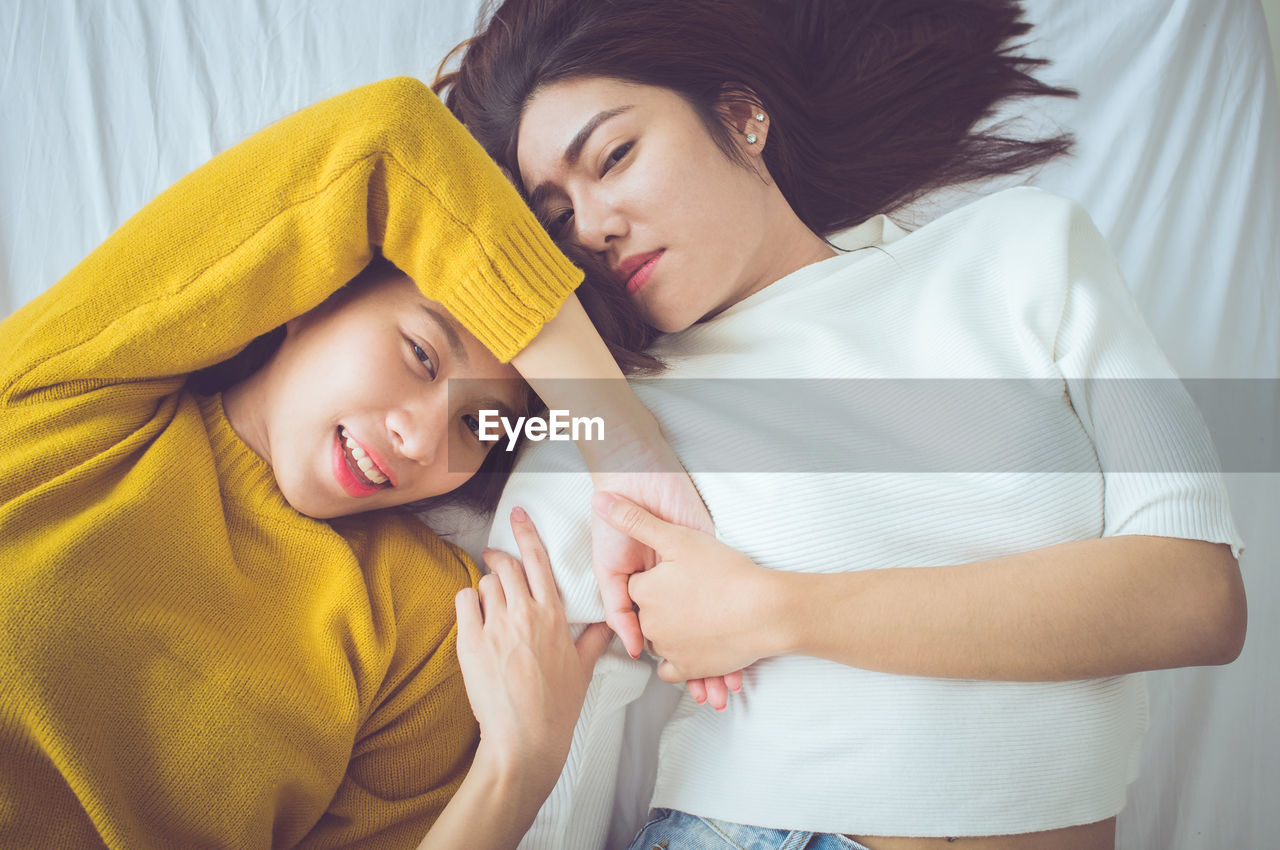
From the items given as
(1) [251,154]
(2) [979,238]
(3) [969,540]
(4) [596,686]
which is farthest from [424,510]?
(2) [979,238]

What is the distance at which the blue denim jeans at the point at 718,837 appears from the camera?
780mm

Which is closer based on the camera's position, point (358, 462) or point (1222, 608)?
point (1222, 608)

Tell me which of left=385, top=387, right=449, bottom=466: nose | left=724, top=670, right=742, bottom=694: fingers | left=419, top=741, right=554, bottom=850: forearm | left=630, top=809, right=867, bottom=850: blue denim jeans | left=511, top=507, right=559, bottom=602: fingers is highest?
left=385, top=387, right=449, bottom=466: nose

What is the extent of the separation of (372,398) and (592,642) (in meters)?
0.38

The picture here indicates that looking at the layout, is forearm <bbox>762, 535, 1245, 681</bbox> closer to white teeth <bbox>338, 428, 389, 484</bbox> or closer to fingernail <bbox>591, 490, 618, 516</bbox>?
fingernail <bbox>591, 490, 618, 516</bbox>

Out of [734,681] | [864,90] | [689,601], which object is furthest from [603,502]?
[864,90]

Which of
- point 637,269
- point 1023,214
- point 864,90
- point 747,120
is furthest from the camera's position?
point 864,90

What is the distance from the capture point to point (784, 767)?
79cm

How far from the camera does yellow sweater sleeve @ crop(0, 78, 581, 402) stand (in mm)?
768

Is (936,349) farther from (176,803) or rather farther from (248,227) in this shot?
(176,803)

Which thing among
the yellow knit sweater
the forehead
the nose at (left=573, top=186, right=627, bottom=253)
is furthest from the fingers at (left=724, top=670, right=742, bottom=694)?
the forehead

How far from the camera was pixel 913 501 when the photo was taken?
81 cm

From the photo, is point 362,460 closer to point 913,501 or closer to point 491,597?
point 491,597

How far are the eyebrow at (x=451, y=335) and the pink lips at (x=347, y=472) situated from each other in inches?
5.9
